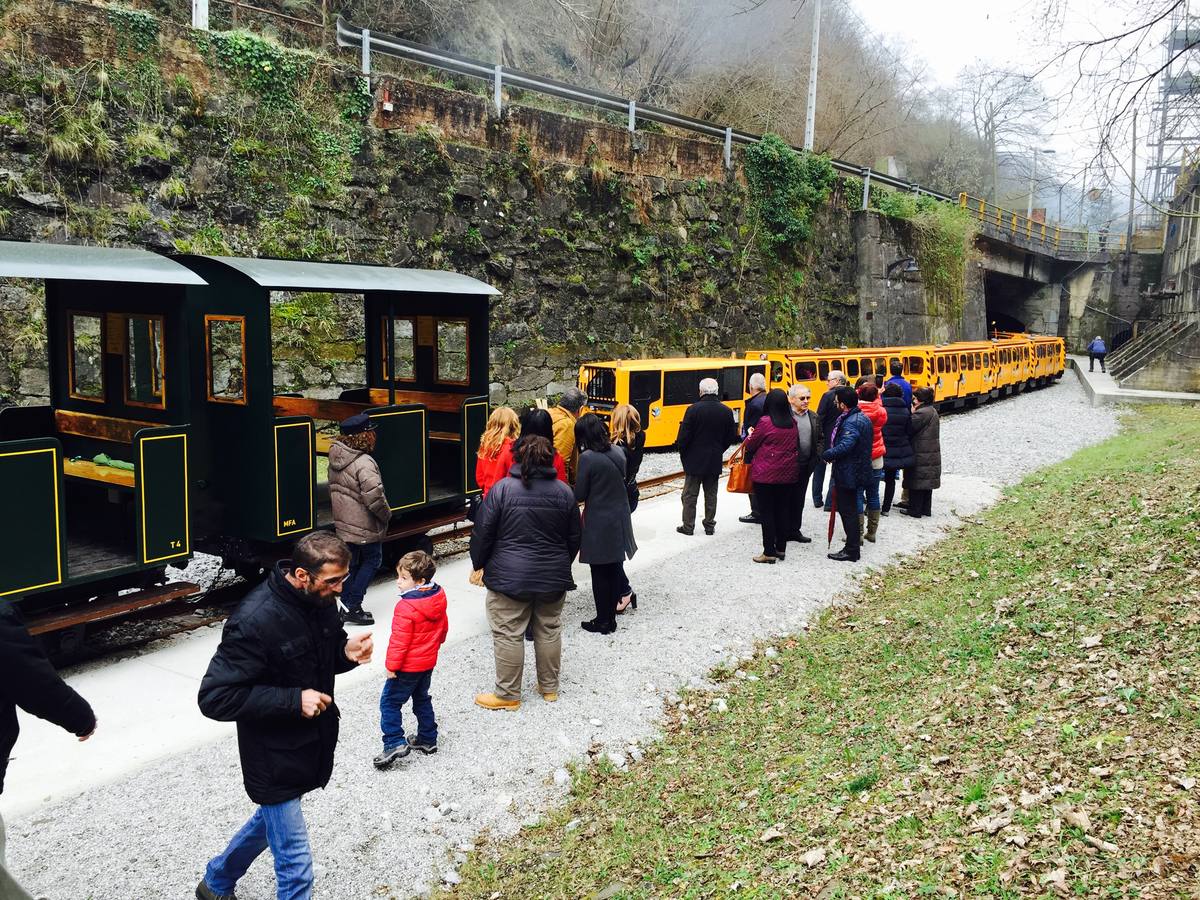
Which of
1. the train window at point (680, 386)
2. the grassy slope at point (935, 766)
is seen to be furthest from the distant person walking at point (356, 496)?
the train window at point (680, 386)

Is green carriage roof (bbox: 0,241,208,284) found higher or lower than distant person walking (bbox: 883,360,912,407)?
higher

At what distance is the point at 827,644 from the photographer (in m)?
8.32

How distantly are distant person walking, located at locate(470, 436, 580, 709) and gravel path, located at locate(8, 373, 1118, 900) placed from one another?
83 centimetres

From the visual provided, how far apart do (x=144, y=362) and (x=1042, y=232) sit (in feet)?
175

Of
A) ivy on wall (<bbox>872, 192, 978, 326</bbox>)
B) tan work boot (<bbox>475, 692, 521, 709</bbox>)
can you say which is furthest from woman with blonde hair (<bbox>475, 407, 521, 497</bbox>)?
ivy on wall (<bbox>872, 192, 978, 326</bbox>)

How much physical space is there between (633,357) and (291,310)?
916 centimetres

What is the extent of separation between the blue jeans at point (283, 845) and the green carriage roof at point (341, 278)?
543cm

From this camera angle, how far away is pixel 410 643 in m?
5.71

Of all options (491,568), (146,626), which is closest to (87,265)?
(146,626)

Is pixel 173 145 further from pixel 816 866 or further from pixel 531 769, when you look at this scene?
pixel 816 866

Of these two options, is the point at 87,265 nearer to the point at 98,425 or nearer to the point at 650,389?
the point at 98,425

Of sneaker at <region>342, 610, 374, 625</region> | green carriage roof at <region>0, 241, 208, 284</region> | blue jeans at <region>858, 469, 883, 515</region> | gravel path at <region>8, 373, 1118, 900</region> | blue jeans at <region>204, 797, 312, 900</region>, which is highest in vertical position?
green carriage roof at <region>0, 241, 208, 284</region>

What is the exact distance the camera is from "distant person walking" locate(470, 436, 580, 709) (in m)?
6.54

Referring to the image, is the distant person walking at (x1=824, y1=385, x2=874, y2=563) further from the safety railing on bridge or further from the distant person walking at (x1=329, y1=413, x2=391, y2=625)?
the safety railing on bridge
